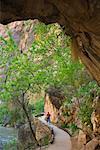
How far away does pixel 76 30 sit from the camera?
7852 mm

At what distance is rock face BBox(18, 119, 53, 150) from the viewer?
1943 cm

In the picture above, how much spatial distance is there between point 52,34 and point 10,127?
19581 millimetres

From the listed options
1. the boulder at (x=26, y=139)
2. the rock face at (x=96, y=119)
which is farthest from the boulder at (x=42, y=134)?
the rock face at (x=96, y=119)

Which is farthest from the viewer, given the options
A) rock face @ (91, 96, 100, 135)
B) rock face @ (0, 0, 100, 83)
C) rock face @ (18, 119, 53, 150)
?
rock face @ (18, 119, 53, 150)

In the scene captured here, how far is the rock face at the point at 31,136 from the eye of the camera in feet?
63.8

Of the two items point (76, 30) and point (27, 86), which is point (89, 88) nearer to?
point (27, 86)

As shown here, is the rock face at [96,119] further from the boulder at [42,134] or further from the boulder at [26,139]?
the boulder at [42,134]

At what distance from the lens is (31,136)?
2042 cm

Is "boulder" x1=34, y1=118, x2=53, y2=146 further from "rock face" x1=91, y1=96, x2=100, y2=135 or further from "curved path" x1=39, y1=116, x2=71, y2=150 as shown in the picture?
"rock face" x1=91, y1=96, x2=100, y2=135

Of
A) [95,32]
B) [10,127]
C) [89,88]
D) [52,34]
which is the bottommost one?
[10,127]

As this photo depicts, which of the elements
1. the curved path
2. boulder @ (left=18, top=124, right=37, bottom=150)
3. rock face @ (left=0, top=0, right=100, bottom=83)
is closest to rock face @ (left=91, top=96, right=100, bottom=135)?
the curved path

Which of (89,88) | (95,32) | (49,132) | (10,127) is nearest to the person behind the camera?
(95,32)

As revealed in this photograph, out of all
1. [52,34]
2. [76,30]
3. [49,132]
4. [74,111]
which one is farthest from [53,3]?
[49,132]

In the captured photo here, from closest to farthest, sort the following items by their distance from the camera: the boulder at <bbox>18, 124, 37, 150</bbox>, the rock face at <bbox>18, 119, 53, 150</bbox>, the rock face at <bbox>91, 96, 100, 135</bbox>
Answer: the rock face at <bbox>91, 96, 100, 135</bbox> → the boulder at <bbox>18, 124, 37, 150</bbox> → the rock face at <bbox>18, 119, 53, 150</bbox>
